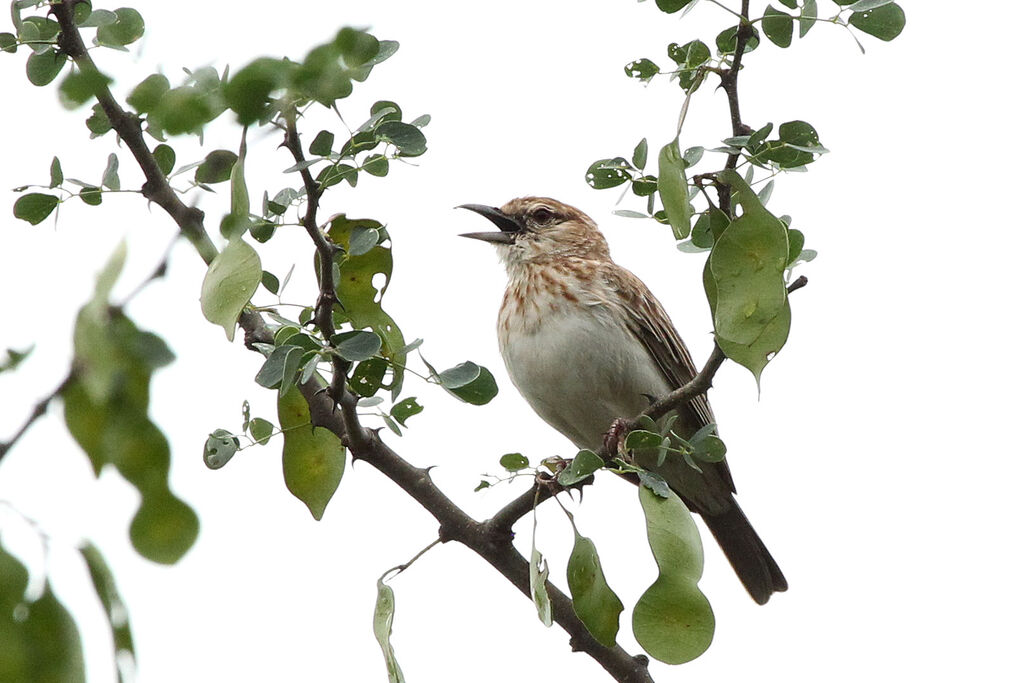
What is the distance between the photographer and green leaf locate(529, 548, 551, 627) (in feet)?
11.7

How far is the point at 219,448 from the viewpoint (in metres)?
3.71

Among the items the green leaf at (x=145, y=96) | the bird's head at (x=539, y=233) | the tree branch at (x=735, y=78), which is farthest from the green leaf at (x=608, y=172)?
the bird's head at (x=539, y=233)

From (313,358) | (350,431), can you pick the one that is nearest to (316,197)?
(313,358)

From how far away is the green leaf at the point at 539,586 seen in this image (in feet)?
11.7

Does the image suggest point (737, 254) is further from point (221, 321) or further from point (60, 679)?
point (60, 679)

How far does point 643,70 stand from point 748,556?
3984 mm

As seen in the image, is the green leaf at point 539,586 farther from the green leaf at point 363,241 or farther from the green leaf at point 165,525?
the green leaf at point 165,525

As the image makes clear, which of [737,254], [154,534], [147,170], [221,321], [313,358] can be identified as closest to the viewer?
[154,534]

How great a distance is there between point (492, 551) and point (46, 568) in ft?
8.43

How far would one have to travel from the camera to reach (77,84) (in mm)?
1377

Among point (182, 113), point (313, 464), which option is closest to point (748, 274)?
point (313, 464)

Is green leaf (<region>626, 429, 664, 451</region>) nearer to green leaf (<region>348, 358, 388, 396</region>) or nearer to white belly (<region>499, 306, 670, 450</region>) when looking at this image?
green leaf (<region>348, 358, 388, 396</region>)

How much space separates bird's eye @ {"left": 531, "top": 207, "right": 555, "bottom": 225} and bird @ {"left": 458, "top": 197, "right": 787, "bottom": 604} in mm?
147

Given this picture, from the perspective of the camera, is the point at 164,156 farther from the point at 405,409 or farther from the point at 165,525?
the point at 165,525
